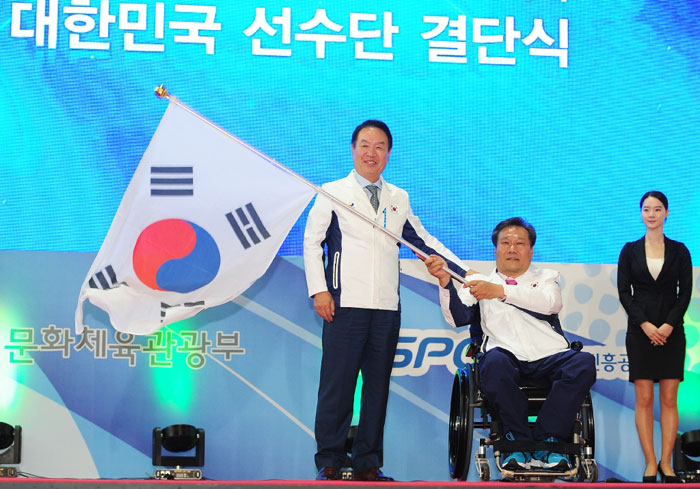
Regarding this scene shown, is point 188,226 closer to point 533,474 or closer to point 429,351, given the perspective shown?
point 429,351

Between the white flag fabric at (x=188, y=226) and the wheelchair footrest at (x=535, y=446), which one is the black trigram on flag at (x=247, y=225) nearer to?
the white flag fabric at (x=188, y=226)

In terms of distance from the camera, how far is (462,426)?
11.9ft

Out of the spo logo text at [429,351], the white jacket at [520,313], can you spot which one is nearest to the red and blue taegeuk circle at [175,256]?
the white jacket at [520,313]

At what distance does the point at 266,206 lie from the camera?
4.00 m

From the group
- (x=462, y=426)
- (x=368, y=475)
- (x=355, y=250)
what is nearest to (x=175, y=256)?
(x=355, y=250)

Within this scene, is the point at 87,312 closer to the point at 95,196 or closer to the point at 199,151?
the point at 95,196

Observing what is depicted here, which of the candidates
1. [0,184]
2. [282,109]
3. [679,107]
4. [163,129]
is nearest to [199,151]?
[163,129]

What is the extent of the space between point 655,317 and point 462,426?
148 centimetres

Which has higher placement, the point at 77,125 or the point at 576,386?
the point at 77,125

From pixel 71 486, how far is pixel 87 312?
83.9 inches

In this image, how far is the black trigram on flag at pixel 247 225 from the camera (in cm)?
396

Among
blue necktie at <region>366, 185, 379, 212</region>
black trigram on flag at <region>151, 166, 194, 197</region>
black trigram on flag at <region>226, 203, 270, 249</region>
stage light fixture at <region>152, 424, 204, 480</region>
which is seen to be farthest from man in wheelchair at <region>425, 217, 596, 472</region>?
stage light fixture at <region>152, 424, 204, 480</region>

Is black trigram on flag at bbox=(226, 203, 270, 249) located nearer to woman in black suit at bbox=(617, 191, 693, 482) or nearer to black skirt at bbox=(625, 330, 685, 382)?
woman in black suit at bbox=(617, 191, 693, 482)

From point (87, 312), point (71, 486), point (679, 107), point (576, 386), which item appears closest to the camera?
point (71, 486)
